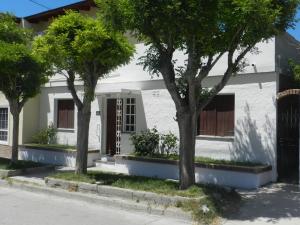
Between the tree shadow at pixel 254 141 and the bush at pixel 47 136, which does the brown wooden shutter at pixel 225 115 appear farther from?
the bush at pixel 47 136

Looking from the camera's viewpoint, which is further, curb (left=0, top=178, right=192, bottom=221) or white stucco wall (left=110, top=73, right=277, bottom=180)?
white stucco wall (left=110, top=73, right=277, bottom=180)

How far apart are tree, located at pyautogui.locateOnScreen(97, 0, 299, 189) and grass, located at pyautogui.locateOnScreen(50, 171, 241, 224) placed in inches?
19.3

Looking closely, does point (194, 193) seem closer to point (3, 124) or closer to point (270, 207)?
point (270, 207)

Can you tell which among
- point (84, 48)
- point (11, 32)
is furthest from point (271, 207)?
point (11, 32)

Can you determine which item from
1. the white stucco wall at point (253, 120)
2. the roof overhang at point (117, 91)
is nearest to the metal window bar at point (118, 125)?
the roof overhang at point (117, 91)

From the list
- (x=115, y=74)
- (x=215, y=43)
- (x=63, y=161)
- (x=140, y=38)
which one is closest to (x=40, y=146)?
(x=63, y=161)

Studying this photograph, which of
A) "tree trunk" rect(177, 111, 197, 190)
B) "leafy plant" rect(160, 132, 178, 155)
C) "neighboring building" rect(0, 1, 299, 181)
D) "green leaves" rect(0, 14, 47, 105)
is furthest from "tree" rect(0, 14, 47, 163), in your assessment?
"tree trunk" rect(177, 111, 197, 190)

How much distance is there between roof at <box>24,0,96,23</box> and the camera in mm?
17438

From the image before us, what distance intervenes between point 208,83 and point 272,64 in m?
2.01

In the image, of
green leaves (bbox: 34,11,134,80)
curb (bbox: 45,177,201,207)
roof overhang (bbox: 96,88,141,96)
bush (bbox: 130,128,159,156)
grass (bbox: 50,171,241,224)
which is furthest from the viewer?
roof overhang (bbox: 96,88,141,96)

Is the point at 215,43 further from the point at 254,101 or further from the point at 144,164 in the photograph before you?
the point at 144,164

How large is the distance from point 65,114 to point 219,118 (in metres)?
7.09

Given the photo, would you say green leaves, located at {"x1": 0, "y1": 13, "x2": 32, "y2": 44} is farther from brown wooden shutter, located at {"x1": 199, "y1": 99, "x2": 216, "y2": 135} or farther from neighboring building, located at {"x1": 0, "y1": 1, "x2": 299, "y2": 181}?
brown wooden shutter, located at {"x1": 199, "y1": 99, "x2": 216, "y2": 135}

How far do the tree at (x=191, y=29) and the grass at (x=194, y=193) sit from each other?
49 cm
